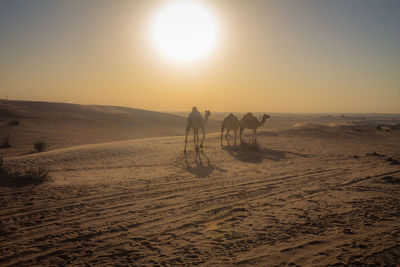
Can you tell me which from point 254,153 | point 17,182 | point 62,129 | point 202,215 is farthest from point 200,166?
point 62,129

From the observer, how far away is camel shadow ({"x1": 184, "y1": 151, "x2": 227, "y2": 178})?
28.3ft

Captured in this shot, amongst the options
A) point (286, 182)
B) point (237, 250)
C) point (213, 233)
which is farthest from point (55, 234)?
point (286, 182)

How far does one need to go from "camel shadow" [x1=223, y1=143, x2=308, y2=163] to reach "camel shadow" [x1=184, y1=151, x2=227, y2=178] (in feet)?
5.43

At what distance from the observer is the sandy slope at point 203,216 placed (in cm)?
361

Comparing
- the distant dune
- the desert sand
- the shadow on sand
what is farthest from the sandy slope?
the distant dune

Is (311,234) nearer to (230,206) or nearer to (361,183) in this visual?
(230,206)

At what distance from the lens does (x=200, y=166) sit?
31.6ft

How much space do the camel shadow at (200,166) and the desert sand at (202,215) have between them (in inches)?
1.6

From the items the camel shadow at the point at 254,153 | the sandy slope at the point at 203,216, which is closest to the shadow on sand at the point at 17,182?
the sandy slope at the point at 203,216

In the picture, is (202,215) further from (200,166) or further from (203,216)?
(200,166)

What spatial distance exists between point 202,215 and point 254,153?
807cm

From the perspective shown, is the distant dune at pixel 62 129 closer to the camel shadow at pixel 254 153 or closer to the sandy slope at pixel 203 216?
the sandy slope at pixel 203 216

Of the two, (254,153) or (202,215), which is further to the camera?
(254,153)

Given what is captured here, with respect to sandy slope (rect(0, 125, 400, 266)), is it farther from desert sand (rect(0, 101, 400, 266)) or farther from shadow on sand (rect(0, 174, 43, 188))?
shadow on sand (rect(0, 174, 43, 188))
